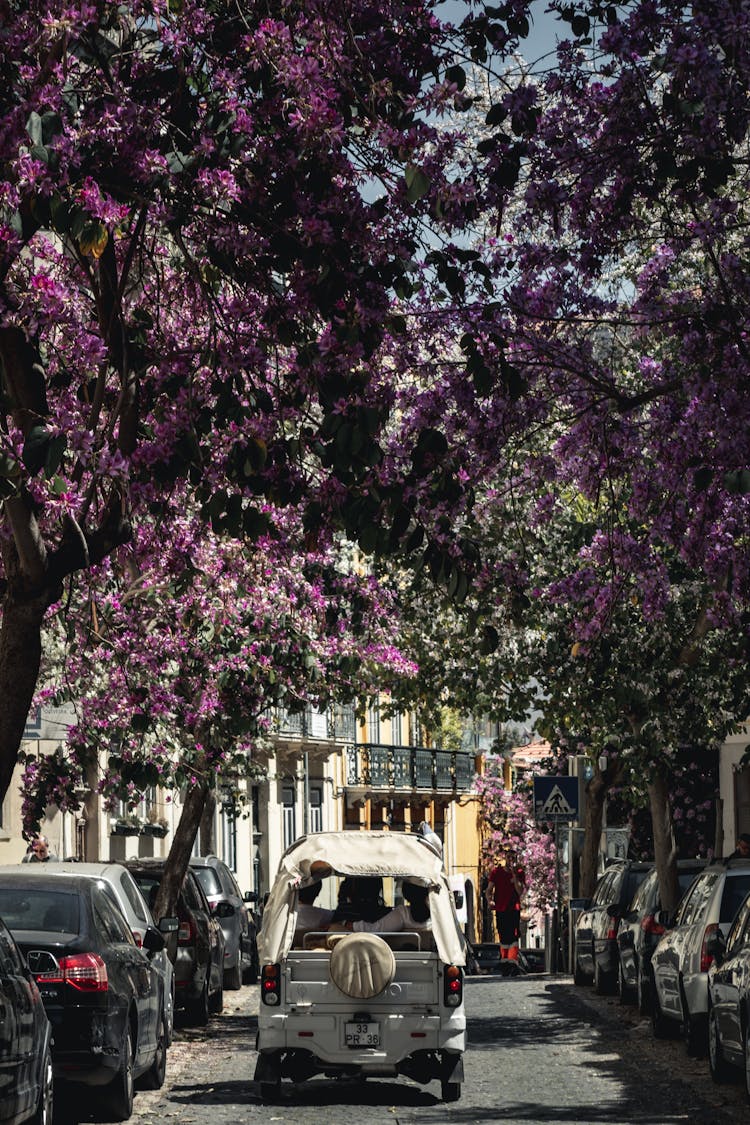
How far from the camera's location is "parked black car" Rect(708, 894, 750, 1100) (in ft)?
47.8

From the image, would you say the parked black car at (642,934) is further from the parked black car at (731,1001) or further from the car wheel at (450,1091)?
the car wheel at (450,1091)

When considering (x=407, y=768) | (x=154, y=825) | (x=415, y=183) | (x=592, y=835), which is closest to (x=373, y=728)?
(x=407, y=768)

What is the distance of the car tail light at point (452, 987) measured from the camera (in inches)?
597

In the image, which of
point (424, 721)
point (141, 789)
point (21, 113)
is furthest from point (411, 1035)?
point (424, 721)

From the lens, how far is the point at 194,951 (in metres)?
23.1

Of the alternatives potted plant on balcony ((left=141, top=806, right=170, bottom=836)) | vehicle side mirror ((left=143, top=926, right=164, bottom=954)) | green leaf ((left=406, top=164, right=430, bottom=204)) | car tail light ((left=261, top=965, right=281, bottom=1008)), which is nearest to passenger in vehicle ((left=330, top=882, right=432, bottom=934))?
car tail light ((left=261, top=965, right=281, bottom=1008))

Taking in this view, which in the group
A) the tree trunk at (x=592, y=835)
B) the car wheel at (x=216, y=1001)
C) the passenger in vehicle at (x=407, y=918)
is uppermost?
the tree trunk at (x=592, y=835)

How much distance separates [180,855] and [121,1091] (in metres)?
12.3

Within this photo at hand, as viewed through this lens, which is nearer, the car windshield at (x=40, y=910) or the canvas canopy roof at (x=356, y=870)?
the car windshield at (x=40, y=910)

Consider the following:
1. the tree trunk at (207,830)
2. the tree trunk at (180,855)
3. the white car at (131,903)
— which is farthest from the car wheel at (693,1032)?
the tree trunk at (207,830)

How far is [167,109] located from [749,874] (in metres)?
9.56

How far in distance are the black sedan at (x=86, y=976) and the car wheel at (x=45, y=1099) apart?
56.4 inches

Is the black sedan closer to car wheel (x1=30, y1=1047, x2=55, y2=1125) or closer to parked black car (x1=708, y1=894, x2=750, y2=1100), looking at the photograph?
car wheel (x1=30, y1=1047, x2=55, y2=1125)

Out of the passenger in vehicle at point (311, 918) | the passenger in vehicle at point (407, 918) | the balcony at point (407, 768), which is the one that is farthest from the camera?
the balcony at point (407, 768)
